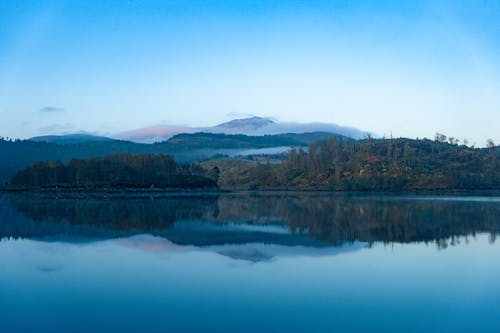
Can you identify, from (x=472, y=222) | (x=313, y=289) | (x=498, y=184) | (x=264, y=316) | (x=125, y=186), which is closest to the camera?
(x=264, y=316)

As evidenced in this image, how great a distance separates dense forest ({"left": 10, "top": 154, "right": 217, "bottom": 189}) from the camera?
12744 cm

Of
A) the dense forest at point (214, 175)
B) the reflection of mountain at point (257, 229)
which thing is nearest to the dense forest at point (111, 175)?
the dense forest at point (214, 175)

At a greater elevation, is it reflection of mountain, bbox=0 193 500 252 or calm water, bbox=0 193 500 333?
calm water, bbox=0 193 500 333

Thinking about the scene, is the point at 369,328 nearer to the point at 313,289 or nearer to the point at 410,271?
the point at 313,289

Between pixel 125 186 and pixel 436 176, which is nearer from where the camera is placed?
pixel 125 186

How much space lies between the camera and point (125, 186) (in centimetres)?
12450

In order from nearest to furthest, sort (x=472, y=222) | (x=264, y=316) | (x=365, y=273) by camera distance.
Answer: (x=264, y=316) → (x=365, y=273) → (x=472, y=222)

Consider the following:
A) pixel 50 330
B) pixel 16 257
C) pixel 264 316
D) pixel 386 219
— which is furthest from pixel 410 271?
pixel 386 219

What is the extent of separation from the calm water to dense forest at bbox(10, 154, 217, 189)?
325ft

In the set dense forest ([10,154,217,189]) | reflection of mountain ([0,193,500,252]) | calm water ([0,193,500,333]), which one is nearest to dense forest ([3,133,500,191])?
dense forest ([10,154,217,189])

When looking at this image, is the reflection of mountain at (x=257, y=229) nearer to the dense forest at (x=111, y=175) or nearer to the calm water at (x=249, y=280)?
the calm water at (x=249, y=280)

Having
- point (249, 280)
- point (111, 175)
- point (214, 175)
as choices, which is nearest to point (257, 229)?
point (249, 280)

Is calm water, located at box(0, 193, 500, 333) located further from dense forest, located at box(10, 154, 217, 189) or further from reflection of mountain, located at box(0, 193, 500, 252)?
dense forest, located at box(10, 154, 217, 189)

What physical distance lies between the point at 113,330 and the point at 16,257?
12.4m
